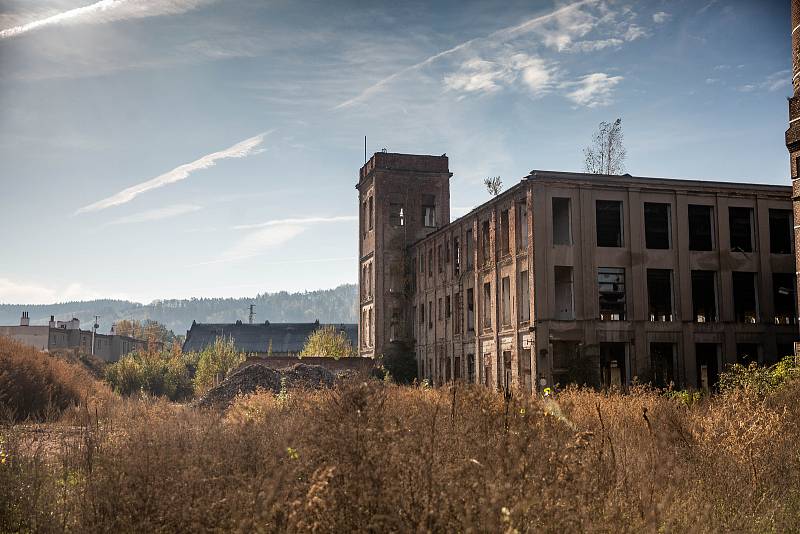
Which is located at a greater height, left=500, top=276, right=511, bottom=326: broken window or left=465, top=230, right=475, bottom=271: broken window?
left=465, top=230, right=475, bottom=271: broken window

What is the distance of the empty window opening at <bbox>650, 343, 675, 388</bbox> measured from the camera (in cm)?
2998

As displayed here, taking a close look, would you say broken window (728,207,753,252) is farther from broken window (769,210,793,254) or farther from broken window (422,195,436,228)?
broken window (422,195,436,228)

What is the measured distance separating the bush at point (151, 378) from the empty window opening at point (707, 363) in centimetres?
2910

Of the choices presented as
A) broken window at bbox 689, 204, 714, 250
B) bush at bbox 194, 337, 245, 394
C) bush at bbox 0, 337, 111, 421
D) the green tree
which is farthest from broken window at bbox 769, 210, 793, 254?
bush at bbox 194, 337, 245, 394

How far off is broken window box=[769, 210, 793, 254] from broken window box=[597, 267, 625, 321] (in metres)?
7.47

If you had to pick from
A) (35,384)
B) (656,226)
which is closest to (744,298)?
(656,226)

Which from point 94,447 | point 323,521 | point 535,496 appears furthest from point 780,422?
point 94,447

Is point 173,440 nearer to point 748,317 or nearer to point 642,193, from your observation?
point 642,193

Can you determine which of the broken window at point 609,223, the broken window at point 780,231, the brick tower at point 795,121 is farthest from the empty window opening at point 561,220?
the brick tower at point 795,121

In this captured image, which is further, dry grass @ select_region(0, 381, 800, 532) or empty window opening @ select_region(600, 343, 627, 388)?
empty window opening @ select_region(600, 343, 627, 388)

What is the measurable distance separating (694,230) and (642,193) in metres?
2.96

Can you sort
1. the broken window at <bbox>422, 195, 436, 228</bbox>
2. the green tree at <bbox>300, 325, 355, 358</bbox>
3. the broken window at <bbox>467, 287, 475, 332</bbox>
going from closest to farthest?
the broken window at <bbox>467, 287, 475, 332</bbox>
the broken window at <bbox>422, 195, 436, 228</bbox>
the green tree at <bbox>300, 325, 355, 358</bbox>

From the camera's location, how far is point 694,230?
107ft

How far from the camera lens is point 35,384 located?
2659 centimetres
